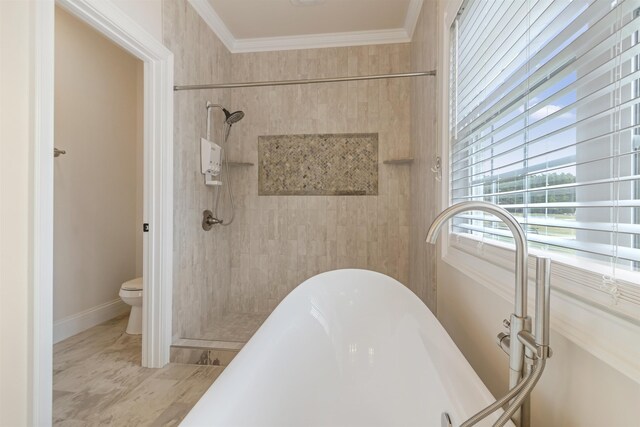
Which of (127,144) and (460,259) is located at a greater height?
(127,144)

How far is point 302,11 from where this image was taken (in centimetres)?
256

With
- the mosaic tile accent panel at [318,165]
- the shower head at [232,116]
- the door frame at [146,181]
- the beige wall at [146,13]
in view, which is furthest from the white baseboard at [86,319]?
the beige wall at [146,13]

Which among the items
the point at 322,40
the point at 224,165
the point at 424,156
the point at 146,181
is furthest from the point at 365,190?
the point at 146,181

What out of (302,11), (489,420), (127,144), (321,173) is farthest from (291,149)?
(489,420)

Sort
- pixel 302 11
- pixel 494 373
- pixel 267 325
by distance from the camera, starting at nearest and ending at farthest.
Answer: pixel 494 373, pixel 267 325, pixel 302 11

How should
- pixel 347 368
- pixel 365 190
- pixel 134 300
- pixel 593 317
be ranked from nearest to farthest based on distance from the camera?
pixel 593 317 < pixel 347 368 < pixel 134 300 < pixel 365 190

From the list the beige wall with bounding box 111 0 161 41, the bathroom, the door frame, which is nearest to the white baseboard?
the bathroom

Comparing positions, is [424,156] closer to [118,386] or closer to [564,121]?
[564,121]

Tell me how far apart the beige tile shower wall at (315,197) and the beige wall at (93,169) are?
3.48 feet

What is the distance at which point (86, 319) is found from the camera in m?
2.68

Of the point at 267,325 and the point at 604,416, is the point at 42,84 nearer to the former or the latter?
the point at 267,325

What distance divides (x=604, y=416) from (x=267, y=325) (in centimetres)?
97

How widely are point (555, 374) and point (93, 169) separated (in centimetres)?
337

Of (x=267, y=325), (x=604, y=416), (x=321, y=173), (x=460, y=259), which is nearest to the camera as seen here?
(x=604, y=416)
